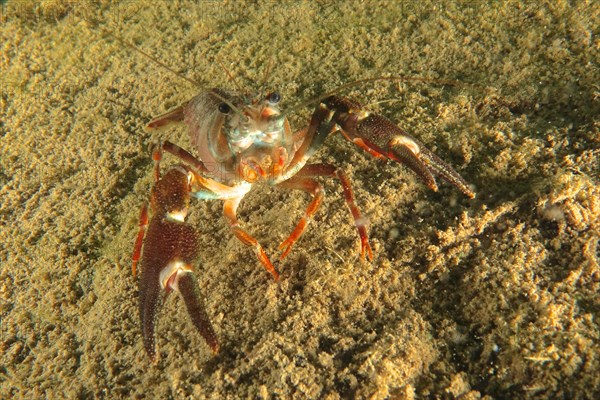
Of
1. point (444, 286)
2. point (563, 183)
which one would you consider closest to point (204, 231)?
point (444, 286)

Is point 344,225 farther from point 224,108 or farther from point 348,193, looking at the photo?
point 224,108

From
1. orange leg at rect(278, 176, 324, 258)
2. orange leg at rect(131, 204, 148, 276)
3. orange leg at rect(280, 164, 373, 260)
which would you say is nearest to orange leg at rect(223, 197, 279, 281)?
orange leg at rect(278, 176, 324, 258)

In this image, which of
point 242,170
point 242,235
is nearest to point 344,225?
point 242,235

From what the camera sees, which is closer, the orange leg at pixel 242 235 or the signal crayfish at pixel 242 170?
the signal crayfish at pixel 242 170

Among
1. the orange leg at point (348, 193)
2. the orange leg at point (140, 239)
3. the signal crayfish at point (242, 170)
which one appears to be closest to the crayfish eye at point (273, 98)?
the signal crayfish at point (242, 170)

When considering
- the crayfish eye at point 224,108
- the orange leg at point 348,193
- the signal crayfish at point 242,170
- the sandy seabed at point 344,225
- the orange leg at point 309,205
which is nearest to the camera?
the sandy seabed at point 344,225

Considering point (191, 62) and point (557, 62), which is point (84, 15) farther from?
point (557, 62)

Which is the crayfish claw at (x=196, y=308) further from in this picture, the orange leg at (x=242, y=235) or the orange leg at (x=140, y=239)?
the orange leg at (x=140, y=239)
